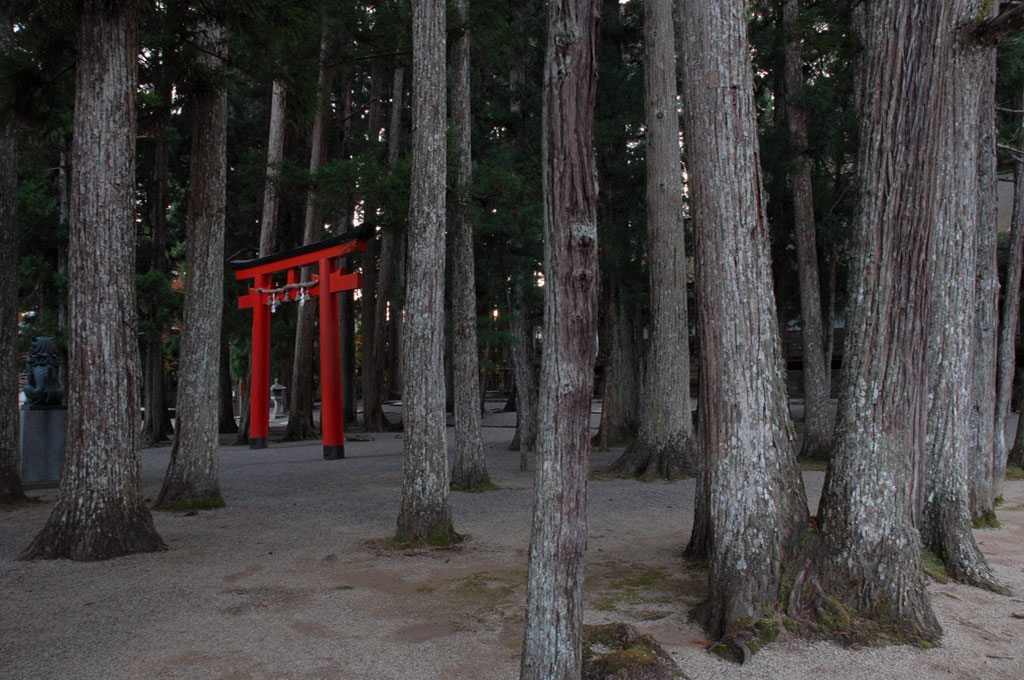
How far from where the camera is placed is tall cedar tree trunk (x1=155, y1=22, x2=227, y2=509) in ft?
30.7

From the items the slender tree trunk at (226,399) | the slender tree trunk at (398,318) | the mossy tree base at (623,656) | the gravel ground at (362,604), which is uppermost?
the slender tree trunk at (398,318)

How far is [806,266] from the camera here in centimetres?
1373

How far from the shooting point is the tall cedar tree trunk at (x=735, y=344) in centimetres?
477

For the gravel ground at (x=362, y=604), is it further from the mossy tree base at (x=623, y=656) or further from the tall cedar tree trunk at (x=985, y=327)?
the tall cedar tree trunk at (x=985, y=327)

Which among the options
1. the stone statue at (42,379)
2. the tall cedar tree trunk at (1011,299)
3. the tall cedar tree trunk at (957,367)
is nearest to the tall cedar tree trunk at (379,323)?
the stone statue at (42,379)

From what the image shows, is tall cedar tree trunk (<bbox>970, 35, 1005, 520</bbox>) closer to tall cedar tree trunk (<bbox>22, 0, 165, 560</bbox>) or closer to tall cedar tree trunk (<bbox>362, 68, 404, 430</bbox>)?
tall cedar tree trunk (<bbox>22, 0, 165, 560</bbox>)

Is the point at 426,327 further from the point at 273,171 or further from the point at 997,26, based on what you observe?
the point at 273,171

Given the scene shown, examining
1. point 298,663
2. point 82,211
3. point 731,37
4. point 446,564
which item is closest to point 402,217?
point 82,211

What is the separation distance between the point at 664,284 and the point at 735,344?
22.8 ft

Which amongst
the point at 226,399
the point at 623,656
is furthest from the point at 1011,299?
the point at 226,399

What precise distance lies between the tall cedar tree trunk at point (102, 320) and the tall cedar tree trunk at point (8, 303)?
3.34m

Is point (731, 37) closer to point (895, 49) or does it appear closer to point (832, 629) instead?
point (895, 49)

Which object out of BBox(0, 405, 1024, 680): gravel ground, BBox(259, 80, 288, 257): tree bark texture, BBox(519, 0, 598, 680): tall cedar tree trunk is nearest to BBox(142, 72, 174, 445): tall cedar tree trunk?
BBox(259, 80, 288, 257): tree bark texture

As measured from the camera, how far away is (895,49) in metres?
4.85
